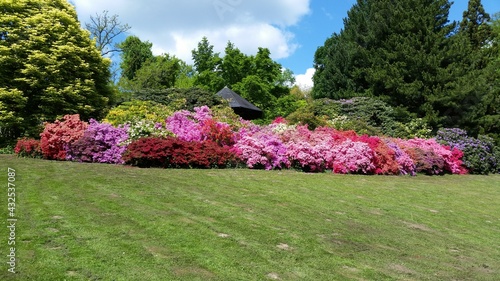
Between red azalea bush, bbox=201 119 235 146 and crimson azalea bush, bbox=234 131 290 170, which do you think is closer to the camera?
crimson azalea bush, bbox=234 131 290 170

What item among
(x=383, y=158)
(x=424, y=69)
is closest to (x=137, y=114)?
(x=383, y=158)

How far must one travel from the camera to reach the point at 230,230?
15.7 ft

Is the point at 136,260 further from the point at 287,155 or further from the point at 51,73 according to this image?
the point at 51,73

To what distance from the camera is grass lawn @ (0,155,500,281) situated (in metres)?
3.52

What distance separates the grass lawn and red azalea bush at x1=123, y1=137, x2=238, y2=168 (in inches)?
43.1

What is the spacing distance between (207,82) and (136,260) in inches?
1207

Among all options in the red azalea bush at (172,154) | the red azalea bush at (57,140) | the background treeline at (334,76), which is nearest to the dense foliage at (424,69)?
the background treeline at (334,76)

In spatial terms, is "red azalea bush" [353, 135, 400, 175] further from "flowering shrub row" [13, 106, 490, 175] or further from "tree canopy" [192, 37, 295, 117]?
"tree canopy" [192, 37, 295, 117]

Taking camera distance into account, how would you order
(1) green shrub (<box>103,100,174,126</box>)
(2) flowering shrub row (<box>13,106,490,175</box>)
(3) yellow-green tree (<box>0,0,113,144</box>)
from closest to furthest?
(2) flowering shrub row (<box>13,106,490,175</box>) < (1) green shrub (<box>103,100,174,126</box>) < (3) yellow-green tree (<box>0,0,113,144</box>)

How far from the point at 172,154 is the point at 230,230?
5.78m

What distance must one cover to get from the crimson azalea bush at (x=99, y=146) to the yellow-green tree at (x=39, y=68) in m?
Result: 3.93

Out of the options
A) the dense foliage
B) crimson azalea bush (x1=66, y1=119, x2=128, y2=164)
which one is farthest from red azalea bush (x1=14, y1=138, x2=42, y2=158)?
the dense foliage

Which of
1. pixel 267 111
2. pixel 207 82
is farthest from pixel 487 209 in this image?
pixel 207 82

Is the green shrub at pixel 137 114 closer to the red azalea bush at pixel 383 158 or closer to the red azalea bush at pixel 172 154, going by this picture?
the red azalea bush at pixel 172 154
